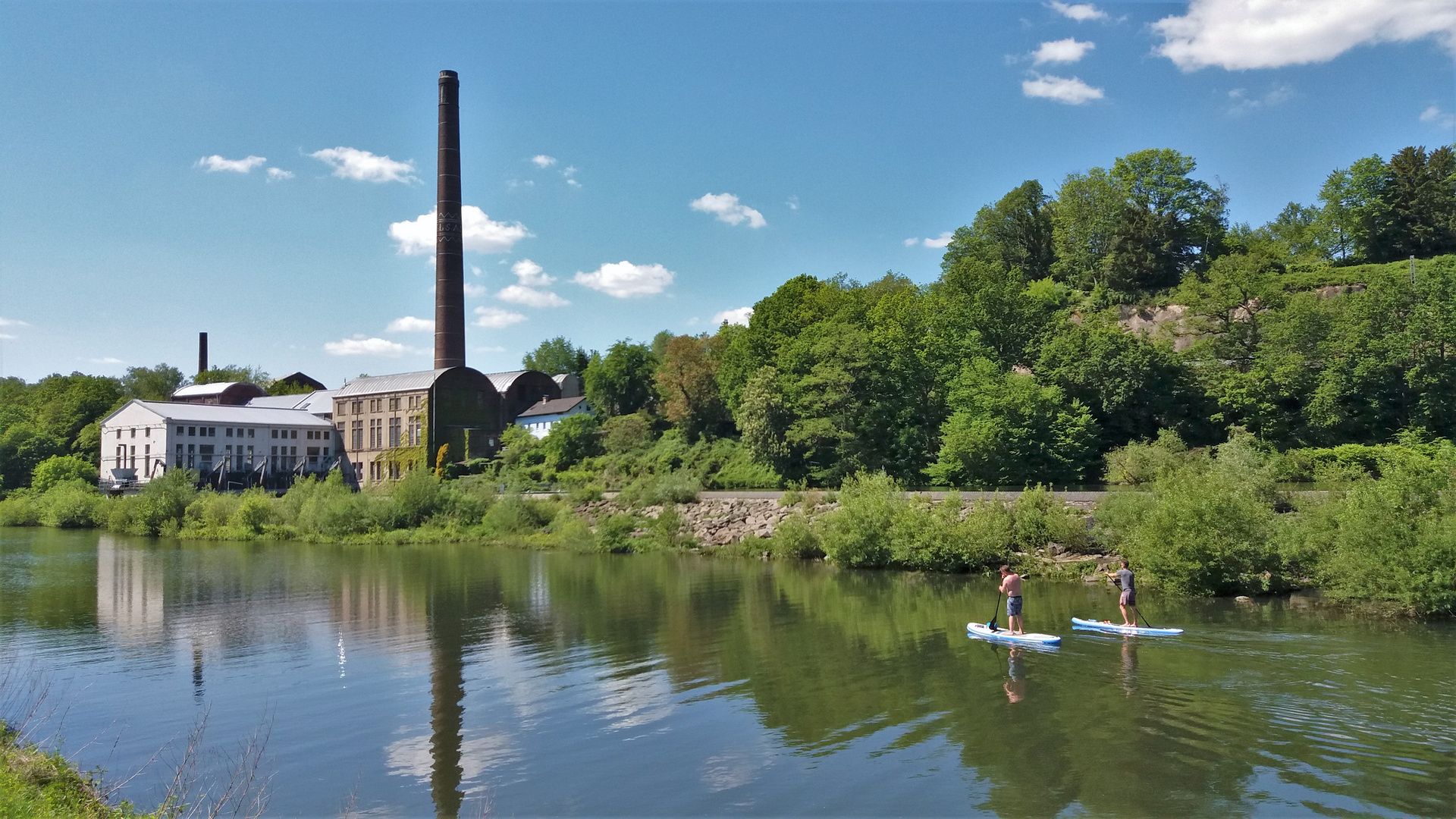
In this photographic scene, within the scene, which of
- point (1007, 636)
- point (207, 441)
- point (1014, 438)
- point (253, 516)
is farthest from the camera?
point (207, 441)

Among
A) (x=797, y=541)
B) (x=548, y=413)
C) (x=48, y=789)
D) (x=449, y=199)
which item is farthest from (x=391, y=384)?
(x=48, y=789)

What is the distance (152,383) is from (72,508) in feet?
239

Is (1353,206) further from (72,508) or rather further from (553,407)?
(72,508)

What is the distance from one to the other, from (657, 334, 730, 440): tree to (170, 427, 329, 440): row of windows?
1562 inches

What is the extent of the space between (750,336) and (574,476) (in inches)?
660

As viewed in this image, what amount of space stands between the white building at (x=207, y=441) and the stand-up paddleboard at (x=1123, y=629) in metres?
78.9

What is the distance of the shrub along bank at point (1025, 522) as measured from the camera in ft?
81.1

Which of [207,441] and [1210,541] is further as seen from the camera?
[207,441]

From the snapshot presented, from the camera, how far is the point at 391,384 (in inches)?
3383

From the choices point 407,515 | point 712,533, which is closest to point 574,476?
point 407,515

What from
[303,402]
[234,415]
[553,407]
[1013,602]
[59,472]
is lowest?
[1013,602]

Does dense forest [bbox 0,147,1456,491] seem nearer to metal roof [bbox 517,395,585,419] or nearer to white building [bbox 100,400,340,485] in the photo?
metal roof [bbox 517,395,585,419]

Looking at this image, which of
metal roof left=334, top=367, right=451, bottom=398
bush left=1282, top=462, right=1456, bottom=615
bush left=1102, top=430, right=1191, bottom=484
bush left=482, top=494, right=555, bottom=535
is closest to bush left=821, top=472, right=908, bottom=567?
bush left=1102, top=430, right=1191, bottom=484

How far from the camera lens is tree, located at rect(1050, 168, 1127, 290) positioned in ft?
234
